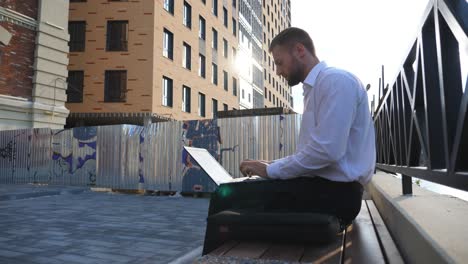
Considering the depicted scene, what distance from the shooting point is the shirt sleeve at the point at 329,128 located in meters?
1.74

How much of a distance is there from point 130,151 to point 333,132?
1303 cm

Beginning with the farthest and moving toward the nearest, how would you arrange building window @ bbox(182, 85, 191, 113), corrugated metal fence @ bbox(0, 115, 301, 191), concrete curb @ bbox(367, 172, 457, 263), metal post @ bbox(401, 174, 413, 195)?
building window @ bbox(182, 85, 191, 113), corrugated metal fence @ bbox(0, 115, 301, 191), metal post @ bbox(401, 174, 413, 195), concrete curb @ bbox(367, 172, 457, 263)

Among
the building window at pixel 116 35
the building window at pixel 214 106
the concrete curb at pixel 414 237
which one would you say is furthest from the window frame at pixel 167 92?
the concrete curb at pixel 414 237

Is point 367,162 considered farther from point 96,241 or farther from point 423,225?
point 96,241

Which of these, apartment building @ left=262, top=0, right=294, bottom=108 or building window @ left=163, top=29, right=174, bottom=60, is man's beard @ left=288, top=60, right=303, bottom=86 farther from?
apartment building @ left=262, top=0, right=294, bottom=108

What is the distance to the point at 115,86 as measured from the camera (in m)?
23.3

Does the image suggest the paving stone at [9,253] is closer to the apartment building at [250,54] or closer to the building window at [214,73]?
the building window at [214,73]

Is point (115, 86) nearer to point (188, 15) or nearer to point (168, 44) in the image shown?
point (168, 44)

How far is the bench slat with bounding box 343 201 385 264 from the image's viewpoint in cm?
164

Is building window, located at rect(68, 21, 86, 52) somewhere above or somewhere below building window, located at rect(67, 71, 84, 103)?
above

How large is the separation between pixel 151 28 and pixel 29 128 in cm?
997

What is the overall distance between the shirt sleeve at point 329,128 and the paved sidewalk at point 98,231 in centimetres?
329

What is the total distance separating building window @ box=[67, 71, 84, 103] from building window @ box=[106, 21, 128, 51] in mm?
2532

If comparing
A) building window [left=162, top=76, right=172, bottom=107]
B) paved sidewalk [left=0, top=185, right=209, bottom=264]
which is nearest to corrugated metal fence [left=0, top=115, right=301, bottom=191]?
paved sidewalk [left=0, top=185, right=209, bottom=264]
